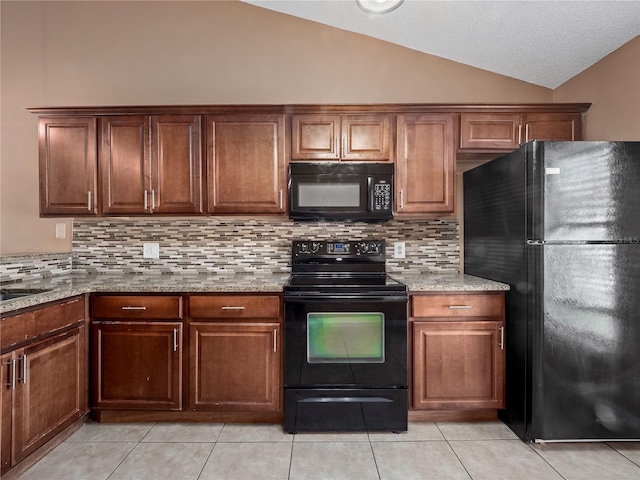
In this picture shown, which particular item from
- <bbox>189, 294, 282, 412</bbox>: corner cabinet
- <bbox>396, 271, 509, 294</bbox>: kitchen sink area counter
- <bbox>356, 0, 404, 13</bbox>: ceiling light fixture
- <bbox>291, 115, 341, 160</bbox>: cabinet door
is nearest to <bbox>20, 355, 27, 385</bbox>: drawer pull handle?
<bbox>189, 294, 282, 412</bbox>: corner cabinet

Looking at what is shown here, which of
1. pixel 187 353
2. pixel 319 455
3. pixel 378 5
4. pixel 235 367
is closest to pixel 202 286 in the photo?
pixel 187 353

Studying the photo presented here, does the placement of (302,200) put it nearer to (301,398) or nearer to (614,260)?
(301,398)

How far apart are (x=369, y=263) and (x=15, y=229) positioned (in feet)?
8.99

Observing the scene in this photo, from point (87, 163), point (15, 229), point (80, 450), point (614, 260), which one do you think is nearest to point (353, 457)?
point (80, 450)

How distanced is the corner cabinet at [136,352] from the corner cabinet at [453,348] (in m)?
1.47

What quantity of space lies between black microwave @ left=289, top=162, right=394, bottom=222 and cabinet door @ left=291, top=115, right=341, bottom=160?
8 centimetres

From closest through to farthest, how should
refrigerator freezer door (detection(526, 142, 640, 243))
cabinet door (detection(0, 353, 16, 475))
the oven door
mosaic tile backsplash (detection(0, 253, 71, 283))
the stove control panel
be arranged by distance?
1. cabinet door (detection(0, 353, 16, 475))
2. refrigerator freezer door (detection(526, 142, 640, 243))
3. the oven door
4. mosaic tile backsplash (detection(0, 253, 71, 283))
5. the stove control panel

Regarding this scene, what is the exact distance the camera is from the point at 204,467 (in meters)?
1.88

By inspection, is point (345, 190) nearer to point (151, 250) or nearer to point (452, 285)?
point (452, 285)

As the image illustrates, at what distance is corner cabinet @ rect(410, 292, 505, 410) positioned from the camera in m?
2.26

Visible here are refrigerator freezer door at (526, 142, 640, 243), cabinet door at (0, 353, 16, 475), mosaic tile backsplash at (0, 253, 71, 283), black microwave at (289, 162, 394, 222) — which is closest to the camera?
cabinet door at (0, 353, 16, 475)

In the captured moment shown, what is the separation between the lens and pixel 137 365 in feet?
7.38

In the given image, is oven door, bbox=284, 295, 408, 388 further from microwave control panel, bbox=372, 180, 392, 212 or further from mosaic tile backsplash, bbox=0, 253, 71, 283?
mosaic tile backsplash, bbox=0, 253, 71, 283

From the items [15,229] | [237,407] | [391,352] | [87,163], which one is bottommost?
[237,407]
